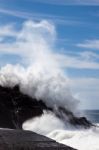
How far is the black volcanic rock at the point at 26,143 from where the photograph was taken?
909 centimetres

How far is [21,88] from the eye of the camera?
33.8 metres

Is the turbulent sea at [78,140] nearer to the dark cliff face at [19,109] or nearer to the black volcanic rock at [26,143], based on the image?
the dark cliff face at [19,109]

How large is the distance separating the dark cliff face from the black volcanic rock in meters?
13.8

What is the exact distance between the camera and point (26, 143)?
9.50m

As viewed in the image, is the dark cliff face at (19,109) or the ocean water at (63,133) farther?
the dark cliff face at (19,109)

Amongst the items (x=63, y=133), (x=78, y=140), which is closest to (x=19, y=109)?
(x=63, y=133)

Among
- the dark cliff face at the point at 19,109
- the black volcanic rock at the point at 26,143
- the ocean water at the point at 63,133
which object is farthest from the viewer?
the dark cliff face at the point at 19,109

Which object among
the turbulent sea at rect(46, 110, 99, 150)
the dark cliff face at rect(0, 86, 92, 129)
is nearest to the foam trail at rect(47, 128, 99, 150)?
the turbulent sea at rect(46, 110, 99, 150)

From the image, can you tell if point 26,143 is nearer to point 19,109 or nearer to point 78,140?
point 78,140

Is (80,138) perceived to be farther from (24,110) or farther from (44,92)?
(44,92)

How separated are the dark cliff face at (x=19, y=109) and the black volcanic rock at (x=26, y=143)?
1380cm

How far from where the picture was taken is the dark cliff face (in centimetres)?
2594

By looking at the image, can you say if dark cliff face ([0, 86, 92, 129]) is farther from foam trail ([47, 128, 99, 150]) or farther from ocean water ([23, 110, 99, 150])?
foam trail ([47, 128, 99, 150])

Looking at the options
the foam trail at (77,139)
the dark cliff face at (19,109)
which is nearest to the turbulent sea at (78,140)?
the foam trail at (77,139)
